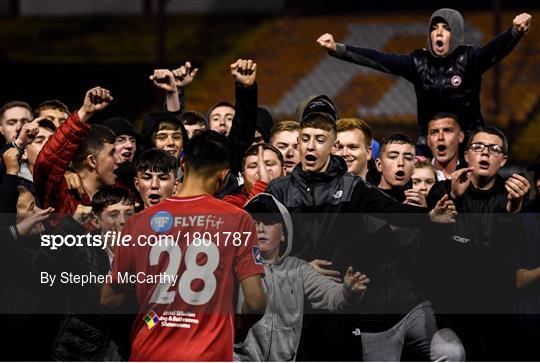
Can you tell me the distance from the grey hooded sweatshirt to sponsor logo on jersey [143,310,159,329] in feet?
3.16

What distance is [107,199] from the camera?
675 cm

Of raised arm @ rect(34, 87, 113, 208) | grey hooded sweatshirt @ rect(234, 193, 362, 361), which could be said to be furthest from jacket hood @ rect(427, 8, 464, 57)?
raised arm @ rect(34, 87, 113, 208)

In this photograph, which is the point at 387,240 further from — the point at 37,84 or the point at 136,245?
the point at 37,84

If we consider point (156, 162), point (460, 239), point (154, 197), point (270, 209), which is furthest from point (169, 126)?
point (460, 239)

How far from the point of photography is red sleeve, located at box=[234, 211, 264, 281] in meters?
5.67

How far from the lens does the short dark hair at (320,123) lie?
6.92 meters

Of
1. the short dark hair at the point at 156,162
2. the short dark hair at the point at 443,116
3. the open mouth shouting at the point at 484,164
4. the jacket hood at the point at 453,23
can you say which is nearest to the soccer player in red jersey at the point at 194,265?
the short dark hair at the point at 156,162

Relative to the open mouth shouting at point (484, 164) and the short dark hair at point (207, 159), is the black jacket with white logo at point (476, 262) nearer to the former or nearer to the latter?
the open mouth shouting at point (484, 164)

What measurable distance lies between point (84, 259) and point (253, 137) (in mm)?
1614

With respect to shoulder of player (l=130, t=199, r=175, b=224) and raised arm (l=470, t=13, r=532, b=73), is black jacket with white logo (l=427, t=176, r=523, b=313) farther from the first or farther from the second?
shoulder of player (l=130, t=199, r=175, b=224)

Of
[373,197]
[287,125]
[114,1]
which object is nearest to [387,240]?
[373,197]

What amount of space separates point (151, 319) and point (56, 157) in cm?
145

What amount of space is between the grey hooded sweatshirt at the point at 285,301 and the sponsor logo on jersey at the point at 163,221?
3.21 feet

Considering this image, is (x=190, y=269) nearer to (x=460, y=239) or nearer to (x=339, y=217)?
(x=339, y=217)
